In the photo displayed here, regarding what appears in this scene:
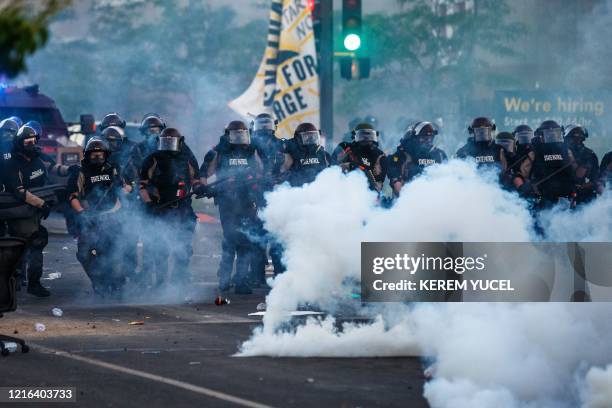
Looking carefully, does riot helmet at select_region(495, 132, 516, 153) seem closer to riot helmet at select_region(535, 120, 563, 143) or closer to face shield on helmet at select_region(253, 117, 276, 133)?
riot helmet at select_region(535, 120, 563, 143)

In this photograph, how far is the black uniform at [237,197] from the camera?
666 inches

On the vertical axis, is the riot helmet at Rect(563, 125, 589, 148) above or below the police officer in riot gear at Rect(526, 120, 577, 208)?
above

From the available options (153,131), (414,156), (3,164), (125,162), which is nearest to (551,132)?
(414,156)

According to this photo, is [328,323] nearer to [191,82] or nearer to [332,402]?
[332,402]

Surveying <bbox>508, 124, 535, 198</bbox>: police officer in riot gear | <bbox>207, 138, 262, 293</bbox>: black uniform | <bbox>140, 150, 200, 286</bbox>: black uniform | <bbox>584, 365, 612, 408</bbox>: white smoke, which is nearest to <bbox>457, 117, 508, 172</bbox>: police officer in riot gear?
<bbox>508, 124, 535, 198</bbox>: police officer in riot gear

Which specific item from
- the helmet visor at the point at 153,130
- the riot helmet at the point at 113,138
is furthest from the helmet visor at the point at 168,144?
the riot helmet at the point at 113,138

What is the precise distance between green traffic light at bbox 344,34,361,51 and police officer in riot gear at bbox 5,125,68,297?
713 centimetres

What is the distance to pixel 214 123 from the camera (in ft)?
184

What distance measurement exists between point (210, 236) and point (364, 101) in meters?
31.8

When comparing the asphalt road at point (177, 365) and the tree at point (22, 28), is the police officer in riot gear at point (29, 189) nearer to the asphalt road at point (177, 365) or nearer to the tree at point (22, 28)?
the asphalt road at point (177, 365)

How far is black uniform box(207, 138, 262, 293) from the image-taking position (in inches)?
666

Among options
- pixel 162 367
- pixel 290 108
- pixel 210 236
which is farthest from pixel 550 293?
pixel 210 236

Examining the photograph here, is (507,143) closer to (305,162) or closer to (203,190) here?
(305,162)

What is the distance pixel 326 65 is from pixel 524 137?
14.6 feet
